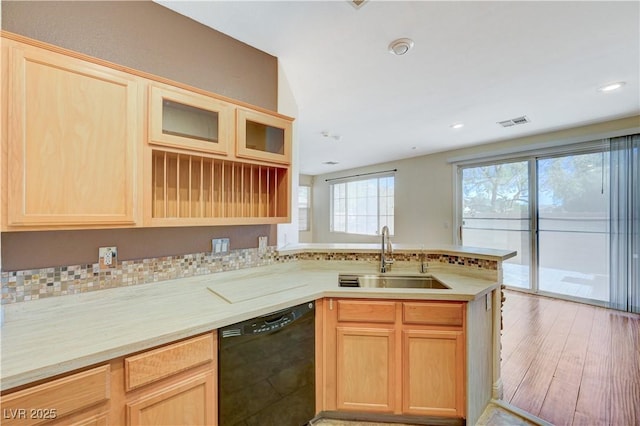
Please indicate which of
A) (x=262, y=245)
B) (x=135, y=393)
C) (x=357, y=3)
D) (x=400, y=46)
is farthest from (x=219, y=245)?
(x=400, y=46)

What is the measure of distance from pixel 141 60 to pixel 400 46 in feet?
5.84

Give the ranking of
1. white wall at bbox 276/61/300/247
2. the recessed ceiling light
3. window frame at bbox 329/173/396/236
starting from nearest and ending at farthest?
1. white wall at bbox 276/61/300/247
2. the recessed ceiling light
3. window frame at bbox 329/173/396/236

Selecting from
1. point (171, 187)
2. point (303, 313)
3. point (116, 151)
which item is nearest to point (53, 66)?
point (116, 151)

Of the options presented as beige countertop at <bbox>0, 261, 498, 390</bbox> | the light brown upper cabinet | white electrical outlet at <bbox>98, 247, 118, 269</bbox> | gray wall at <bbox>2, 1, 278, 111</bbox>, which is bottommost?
beige countertop at <bbox>0, 261, 498, 390</bbox>

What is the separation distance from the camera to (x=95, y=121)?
1285mm

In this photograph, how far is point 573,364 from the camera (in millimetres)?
2385

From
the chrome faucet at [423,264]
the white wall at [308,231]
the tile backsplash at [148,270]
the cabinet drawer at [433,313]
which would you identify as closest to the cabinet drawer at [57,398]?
the tile backsplash at [148,270]

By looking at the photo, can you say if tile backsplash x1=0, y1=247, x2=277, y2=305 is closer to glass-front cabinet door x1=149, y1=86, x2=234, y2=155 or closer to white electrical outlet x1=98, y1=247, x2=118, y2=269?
white electrical outlet x1=98, y1=247, x2=118, y2=269

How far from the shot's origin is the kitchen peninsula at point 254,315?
3.36 feet

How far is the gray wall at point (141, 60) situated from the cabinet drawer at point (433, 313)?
122 cm

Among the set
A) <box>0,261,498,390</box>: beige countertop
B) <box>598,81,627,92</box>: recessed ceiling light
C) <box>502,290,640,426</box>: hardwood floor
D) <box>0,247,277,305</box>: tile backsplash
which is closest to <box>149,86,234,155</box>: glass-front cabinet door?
<box>0,247,277,305</box>: tile backsplash

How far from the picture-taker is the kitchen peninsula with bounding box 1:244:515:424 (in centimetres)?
103

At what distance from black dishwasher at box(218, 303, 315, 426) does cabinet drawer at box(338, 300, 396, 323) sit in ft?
0.67

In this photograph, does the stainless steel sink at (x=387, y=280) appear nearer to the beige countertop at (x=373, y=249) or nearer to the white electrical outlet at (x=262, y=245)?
the beige countertop at (x=373, y=249)
